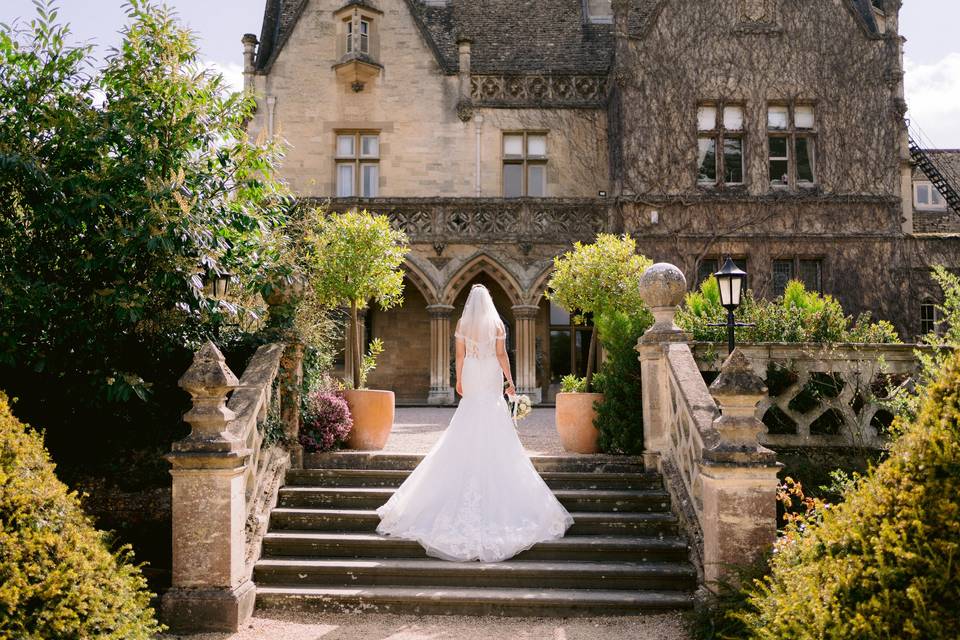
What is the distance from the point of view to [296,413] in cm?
722

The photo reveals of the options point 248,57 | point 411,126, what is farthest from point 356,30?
point 248,57

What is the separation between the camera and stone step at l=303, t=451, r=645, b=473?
23.8 feet

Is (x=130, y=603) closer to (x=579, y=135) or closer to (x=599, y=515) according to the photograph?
(x=599, y=515)

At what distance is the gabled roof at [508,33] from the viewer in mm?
19031

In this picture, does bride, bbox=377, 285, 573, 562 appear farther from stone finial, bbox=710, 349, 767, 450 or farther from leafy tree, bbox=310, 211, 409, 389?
leafy tree, bbox=310, 211, 409, 389

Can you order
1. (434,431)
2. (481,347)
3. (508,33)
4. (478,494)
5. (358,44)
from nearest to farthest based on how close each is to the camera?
(478,494)
(481,347)
(434,431)
(358,44)
(508,33)

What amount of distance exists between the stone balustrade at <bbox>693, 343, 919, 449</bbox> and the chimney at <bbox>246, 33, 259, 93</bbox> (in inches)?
581

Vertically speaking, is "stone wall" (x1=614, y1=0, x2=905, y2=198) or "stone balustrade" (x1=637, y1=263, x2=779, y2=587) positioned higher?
"stone wall" (x1=614, y1=0, x2=905, y2=198)

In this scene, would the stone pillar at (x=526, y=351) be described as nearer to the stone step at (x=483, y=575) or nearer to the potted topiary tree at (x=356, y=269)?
the potted topiary tree at (x=356, y=269)

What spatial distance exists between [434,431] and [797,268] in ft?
31.9

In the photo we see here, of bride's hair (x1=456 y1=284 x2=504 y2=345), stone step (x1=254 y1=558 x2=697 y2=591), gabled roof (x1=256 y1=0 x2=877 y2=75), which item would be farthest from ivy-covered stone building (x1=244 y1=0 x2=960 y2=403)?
stone step (x1=254 y1=558 x2=697 y2=591)

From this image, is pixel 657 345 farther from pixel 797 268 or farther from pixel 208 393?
pixel 797 268

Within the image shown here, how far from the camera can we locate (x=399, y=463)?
7.27 meters

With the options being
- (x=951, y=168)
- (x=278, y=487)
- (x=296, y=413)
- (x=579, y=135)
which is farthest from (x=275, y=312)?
(x=951, y=168)
